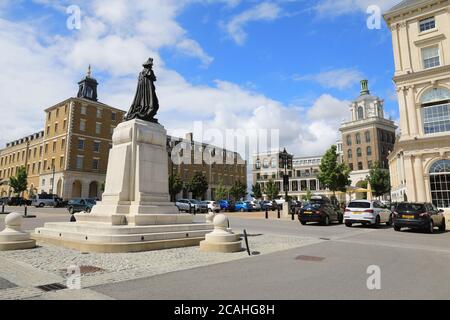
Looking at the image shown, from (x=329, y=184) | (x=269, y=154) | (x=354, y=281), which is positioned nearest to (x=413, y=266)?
(x=354, y=281)

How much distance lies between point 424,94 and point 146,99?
89.9 ft

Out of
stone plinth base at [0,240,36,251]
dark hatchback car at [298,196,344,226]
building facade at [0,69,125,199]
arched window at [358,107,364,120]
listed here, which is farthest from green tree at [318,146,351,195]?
arched window at [358,107,364,120]

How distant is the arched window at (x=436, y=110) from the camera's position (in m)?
28.3

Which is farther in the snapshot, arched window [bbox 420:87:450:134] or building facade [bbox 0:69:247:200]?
building facade [bbox 0:69:247:200]

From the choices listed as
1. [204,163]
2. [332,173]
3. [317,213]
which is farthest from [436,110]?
[204,163]

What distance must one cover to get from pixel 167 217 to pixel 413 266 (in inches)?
313

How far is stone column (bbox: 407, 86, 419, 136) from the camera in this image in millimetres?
29625

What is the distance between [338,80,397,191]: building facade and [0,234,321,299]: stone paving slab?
70.5 meters

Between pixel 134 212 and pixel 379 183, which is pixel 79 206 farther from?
pixel 379 183

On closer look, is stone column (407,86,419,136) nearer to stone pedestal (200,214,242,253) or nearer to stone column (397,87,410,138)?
stone column (397,87,410,138)

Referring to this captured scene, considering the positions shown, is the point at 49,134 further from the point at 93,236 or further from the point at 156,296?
the point at 156,296

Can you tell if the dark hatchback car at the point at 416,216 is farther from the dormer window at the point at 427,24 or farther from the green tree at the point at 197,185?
the green tree at the point at 197,185

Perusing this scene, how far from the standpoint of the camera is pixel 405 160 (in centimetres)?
2994

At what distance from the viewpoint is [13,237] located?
9719mm
